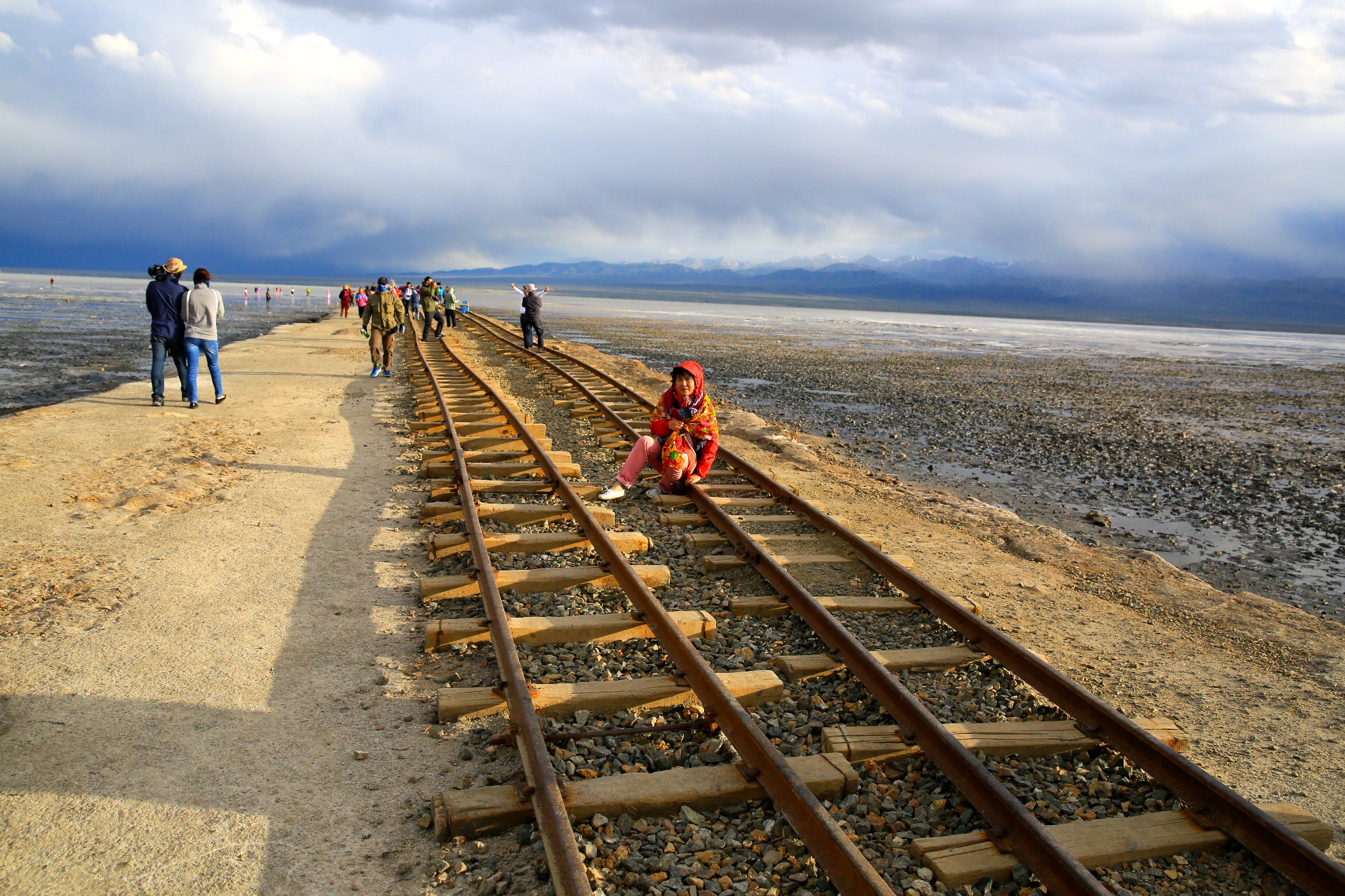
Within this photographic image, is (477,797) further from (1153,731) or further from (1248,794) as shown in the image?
(1248,794)

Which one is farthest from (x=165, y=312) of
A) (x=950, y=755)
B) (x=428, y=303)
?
(x=428, y=303)

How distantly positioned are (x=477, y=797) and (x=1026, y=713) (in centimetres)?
278

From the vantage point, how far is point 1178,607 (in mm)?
6348

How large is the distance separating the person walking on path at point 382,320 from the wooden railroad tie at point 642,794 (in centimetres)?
1392

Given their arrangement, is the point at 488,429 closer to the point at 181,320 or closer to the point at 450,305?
the point at 181,320

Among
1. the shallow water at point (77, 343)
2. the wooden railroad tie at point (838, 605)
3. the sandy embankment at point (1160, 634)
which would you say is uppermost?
the shallow water at point (77, 343)

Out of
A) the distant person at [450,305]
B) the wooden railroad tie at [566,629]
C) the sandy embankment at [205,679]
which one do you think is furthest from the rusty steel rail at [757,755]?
the distant person at [450,305]

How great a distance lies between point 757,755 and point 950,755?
0.88 metres

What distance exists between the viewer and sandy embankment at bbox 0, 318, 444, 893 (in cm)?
294

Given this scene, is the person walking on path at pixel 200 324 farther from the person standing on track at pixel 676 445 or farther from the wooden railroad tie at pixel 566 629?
the wooden railroad tie at pixel 566 629

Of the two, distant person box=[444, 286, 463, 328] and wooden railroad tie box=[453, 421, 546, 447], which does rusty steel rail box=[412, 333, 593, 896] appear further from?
distant person box=[444, 286, 463, 328]

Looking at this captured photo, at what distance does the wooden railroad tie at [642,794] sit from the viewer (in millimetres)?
3072

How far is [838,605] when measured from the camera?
5.30 m

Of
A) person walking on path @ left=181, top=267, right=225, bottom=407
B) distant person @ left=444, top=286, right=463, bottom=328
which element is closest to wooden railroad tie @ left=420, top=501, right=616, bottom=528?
person walking on path @ left=181, top=267, right=225, bottom=407
